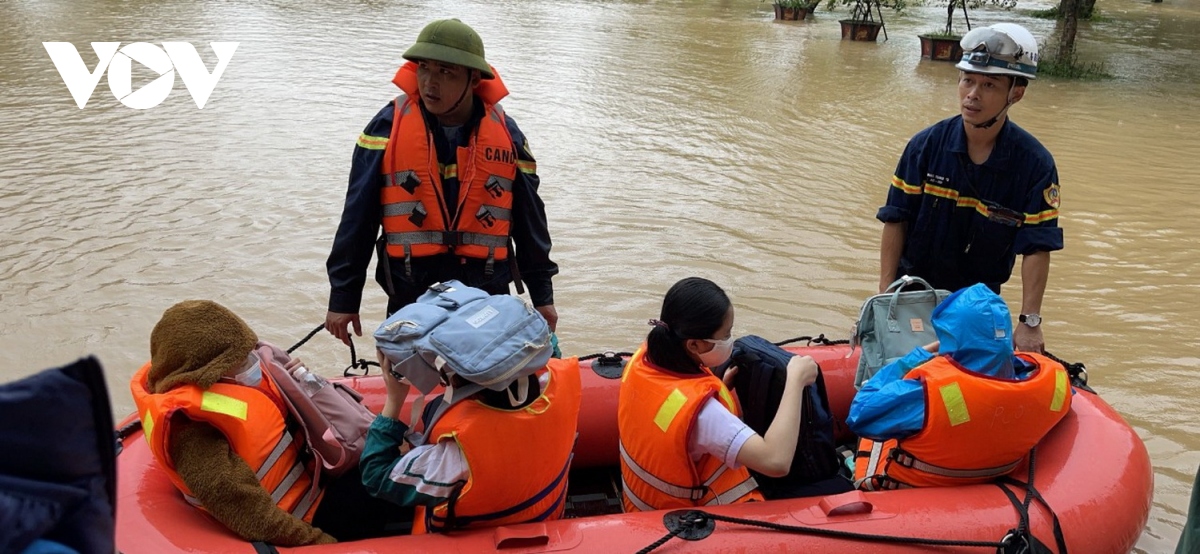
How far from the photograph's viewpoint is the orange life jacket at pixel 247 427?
187 centimetres

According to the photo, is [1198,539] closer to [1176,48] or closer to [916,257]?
[916,257]

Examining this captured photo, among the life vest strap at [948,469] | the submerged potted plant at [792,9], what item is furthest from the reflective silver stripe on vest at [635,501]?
the submerged potted plant at [792,9]

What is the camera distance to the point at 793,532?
2.12 metres

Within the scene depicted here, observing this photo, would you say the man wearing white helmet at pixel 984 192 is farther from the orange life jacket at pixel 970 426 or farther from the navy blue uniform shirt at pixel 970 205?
the orange life jacket at pixel 970 426

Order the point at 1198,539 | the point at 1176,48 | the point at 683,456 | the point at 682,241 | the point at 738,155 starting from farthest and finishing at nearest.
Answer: the point at 1176,48
the point at 738,155
the point at 682,241
the point at 683,456
the point at 1198,539

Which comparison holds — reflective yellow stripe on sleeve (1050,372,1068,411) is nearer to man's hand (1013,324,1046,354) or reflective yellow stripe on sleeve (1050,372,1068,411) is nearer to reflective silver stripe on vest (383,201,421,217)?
man's hand (1013,324,1046,354)

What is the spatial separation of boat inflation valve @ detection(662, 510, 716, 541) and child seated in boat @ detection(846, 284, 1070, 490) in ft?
1.50

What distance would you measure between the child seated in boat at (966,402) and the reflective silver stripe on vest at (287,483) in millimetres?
1350

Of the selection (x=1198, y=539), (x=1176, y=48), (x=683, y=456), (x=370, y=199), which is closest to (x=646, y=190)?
(x=370, y=199)

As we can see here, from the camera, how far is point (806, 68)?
1162 cm

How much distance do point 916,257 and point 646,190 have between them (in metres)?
3.72

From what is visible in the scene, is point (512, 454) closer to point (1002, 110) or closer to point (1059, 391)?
point (1059, 391)

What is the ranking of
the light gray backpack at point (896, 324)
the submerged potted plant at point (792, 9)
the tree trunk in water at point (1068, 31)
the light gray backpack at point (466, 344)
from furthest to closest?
the submerged potted plant at point (792, 9) < the tree trunk in water at point (1068, 31) < the light gray backpack at point (896, 324) < the light gray backpack at point (466, 344)

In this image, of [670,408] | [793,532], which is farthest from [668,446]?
[793,532]
